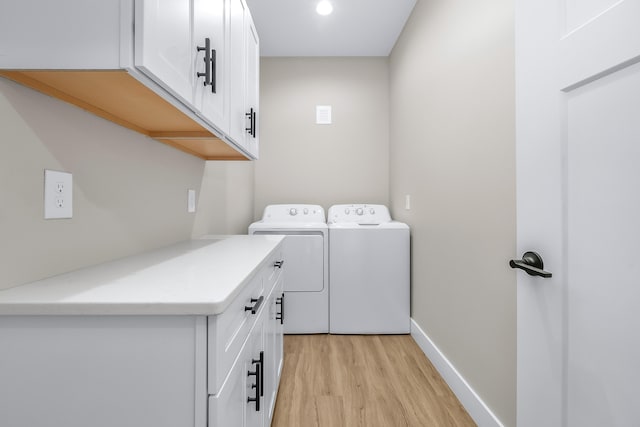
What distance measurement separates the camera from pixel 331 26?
103 inches

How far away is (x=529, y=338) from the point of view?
866mm

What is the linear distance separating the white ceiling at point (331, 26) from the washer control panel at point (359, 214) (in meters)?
1.46

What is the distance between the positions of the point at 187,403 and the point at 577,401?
2.73 feet

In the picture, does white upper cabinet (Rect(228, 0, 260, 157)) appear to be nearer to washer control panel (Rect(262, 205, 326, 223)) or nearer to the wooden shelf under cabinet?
the wooden shelf under cabinet

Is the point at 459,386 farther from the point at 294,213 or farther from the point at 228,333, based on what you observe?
the point at 294,213

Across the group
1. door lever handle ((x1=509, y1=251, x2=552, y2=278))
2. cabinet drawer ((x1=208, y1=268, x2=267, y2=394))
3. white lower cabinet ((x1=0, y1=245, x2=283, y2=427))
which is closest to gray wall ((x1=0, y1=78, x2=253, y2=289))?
white lower cabinet ((x1=0, y1=245, x2=283, y2=427))

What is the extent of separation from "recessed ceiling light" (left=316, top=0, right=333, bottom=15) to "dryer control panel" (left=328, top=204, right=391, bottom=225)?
1.56m

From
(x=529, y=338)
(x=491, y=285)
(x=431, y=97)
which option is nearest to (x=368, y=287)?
(x=491, y=285)

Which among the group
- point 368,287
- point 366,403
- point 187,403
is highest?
point 187,403

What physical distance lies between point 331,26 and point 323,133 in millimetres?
907

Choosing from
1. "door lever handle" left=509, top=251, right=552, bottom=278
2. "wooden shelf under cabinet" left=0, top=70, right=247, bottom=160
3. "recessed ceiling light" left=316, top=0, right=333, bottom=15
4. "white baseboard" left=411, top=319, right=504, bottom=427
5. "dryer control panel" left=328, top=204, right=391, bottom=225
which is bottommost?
"white baseboard" left=411, top=319, right=504, bottom=427

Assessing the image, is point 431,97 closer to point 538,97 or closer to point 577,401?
point 538,97

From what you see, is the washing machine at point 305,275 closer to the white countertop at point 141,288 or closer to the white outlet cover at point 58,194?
the white countertop at point 141,288

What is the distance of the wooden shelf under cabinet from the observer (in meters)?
0.72
